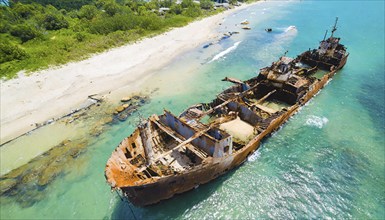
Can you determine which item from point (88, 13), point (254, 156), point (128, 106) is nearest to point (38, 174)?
point (128, 106)

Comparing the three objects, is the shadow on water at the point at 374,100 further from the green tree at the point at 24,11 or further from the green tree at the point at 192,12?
the green tree at the point at 24,11

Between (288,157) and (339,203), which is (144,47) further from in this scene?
(339,203)

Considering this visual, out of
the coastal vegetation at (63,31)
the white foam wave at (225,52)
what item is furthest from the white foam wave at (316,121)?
the coastal vegetation at (63,31)

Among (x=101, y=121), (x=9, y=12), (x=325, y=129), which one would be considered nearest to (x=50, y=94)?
(x=101, y=121)

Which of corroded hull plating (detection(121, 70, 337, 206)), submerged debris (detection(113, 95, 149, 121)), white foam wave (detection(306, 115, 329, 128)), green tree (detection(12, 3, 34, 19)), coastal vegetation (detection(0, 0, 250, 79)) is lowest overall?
white foam wave (detection(306, 115, 329, 128))

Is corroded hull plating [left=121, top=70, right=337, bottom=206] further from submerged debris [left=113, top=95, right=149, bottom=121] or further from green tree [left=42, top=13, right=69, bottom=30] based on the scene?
green tree [left=42, top=13, right=69, bottom=30]

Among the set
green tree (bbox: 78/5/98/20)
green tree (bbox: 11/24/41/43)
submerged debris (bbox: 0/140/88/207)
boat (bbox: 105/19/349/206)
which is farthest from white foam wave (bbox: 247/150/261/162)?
green tree (bbox: 78/5/98/20)

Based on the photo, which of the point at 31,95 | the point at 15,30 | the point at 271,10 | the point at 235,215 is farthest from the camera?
the point at 271,10
